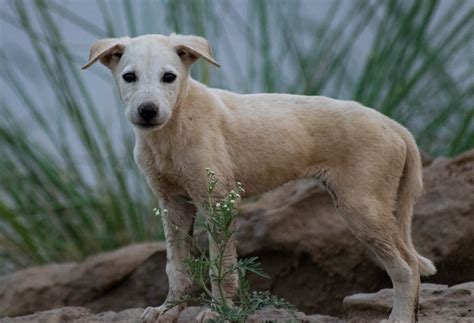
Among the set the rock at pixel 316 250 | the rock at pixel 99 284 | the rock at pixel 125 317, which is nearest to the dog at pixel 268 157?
the rock at pixel 125 317

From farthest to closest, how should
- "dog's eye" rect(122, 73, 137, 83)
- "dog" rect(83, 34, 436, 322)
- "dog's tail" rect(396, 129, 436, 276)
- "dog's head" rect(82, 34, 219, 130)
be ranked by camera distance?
"dog's tail" rect(396, 129, 436, 276)
"dog" rect(83, 34, 436, 322)
"dog's eye" rect(122, 73, 137, 83)
"dog's head" rect(82, 34, 219, 130)

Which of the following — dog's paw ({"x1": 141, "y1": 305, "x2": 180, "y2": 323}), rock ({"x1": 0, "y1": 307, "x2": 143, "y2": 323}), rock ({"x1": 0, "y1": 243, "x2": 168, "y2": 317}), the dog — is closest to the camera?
the dog

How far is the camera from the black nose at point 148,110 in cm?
390

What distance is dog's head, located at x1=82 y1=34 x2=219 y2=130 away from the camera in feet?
12.9

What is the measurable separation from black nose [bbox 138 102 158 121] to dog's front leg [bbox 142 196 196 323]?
593 millimetres

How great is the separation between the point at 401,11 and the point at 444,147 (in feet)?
3.41

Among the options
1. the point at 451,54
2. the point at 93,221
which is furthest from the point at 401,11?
the point at 93,221

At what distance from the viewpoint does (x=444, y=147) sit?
7355mm

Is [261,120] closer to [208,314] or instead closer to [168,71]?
[168,71]

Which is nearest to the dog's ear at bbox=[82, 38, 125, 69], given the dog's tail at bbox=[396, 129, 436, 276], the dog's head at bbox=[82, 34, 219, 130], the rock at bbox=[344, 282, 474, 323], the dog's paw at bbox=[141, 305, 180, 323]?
the dog's head at bbox=[82, 34, 219, 130]

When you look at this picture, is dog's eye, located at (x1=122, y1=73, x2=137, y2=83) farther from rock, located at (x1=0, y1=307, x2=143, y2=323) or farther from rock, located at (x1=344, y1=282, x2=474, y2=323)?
rock, located at (x1=344, y1=282, x2=474, y2=323)

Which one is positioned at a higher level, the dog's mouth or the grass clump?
the dog's mouth

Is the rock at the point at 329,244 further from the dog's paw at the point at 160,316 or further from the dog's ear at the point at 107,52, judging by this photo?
the dog's ear at the point at 107,52

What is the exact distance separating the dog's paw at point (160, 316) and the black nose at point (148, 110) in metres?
0.92
